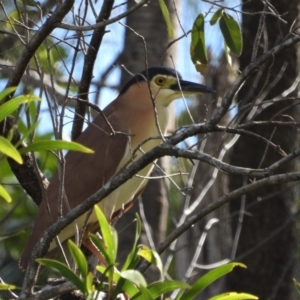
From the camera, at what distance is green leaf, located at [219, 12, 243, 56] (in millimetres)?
2361

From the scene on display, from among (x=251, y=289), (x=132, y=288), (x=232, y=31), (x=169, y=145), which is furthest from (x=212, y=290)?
(x=132, y=288)

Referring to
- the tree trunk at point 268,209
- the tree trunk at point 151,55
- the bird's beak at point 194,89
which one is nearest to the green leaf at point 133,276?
the bird's beak at point 194,89

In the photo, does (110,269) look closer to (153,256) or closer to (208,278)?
(153,256)

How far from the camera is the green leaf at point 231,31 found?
7.75 feet

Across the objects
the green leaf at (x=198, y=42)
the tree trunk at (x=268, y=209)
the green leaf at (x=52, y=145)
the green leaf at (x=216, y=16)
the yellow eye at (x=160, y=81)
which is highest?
the green leaf at (x=216, y=16)

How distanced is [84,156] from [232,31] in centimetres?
131

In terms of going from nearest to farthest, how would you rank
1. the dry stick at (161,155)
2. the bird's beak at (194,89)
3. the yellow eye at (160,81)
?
the dry stick at (161,155) → the bird's beak at (194,89) → the yellow eye at (160,81)

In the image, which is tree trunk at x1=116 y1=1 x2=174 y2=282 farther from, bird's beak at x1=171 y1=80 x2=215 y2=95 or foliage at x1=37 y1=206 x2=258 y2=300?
foliage at x1=37 y1=206 x2=258 y2=300

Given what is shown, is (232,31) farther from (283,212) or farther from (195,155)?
(283,212)

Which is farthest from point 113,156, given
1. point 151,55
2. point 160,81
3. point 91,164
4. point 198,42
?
point 151,55

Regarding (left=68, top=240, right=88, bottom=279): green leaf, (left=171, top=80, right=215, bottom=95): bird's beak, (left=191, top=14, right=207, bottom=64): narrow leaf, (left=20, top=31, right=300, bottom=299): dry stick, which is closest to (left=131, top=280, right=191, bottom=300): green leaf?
(left=68, top=240, right=88, bottom=279): green leaf

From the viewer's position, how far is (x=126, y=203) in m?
3.49

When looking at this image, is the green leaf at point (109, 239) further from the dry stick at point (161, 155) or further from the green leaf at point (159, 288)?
the dry stick at point (161, 155)

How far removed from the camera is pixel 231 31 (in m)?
2.37
